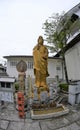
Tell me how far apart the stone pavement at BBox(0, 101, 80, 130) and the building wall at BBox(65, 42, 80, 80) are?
28.0 ft

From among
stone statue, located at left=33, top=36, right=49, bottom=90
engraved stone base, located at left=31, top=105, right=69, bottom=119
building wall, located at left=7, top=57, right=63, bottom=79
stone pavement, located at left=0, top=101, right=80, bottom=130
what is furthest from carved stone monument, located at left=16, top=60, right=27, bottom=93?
building wall, located at left=7, top=57, right=63, bottom=79

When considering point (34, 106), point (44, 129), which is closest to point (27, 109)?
point (34, 106)

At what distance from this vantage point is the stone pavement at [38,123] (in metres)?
7.30

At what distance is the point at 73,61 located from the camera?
Answer: 1806 centimetres

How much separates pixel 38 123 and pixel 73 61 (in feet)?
36.8

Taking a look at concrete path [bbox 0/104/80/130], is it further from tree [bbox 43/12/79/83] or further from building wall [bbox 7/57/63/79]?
building wall [bbox 7/57/63/79]

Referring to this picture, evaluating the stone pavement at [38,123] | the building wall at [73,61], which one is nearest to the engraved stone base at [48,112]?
the stone pavement at [38,123]

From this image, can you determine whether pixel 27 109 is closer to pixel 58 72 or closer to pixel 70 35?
pixel 70 35

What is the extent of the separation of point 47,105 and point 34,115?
1.09 metres

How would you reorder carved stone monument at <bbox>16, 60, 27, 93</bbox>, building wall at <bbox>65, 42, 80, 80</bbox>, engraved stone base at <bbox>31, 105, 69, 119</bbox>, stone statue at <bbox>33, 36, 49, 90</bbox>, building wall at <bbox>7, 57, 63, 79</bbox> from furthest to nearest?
building wall at <bbox>7, 57, 63, 79</bbox> → building wall at <bbox>65, 42, 80, 80</bbox> → stone statue at <bbox>33, 36, 49, 90</bbox> → carved stone monument at <bbox>16, 60, 27, 93</bbox> → engraved stone base at <bbox>31, 105, 69, 119</bbox>

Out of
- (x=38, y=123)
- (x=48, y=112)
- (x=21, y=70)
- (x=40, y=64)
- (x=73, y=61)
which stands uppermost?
(x=73, y=61)

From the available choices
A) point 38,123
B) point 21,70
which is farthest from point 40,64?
point 38,123

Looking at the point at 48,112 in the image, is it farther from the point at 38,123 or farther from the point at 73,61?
the point at 73,61

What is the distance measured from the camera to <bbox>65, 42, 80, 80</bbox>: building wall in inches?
644
